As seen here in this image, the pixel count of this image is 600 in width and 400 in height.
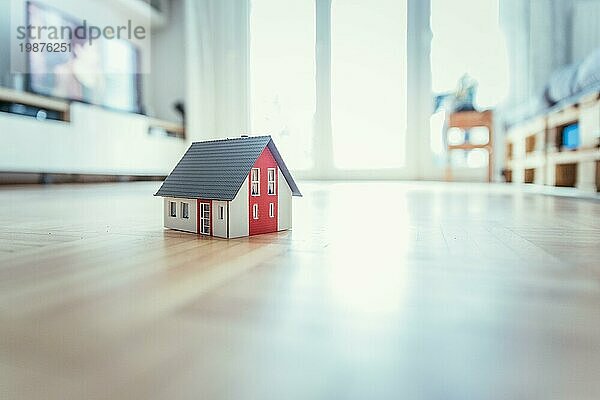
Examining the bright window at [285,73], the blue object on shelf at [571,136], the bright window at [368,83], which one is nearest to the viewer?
the blue object on shelf at [571,136]

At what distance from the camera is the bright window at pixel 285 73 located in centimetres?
491

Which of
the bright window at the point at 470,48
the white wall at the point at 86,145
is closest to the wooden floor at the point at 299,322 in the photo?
the white wall at the point at 86,145

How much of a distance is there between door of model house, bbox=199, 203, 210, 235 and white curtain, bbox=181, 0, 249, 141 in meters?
4.51

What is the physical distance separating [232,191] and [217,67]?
493 cm

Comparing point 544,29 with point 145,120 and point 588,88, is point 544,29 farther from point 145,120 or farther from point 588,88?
point 145,120

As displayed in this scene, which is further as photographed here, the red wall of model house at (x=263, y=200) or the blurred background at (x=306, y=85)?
the blurred background at (x=306, y=85)

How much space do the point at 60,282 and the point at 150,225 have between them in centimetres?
43

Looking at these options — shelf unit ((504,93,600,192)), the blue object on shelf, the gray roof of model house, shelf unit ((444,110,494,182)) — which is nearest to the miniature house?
the gray roof of model house

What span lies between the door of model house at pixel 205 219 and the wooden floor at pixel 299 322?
4.4 inches

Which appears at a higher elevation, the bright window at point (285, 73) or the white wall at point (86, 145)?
the bright window at point (285, 73)

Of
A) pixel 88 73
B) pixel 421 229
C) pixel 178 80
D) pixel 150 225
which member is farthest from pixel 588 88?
pixel 178 80

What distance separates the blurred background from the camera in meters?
3.40

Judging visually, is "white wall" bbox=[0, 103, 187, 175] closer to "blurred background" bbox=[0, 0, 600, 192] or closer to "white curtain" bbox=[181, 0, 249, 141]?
"blurred background" bbox=[0, 0, 600, 192]

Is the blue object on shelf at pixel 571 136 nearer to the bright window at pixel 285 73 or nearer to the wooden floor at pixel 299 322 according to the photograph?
the wooden floor at pixel 299 322
